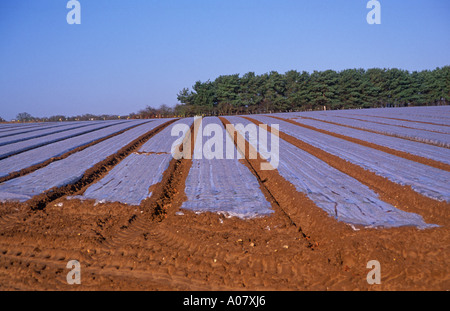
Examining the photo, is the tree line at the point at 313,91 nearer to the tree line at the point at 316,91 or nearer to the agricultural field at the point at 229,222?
the tree line at the point at 316,91

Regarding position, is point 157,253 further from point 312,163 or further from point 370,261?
point 312,163

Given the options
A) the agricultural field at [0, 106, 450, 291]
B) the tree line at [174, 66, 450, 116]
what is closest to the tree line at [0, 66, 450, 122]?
the tree line at [174, 66, 450, 116]

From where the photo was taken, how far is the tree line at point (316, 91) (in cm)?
4344

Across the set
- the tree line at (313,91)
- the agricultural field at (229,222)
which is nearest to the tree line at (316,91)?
the tree line at (313,91)

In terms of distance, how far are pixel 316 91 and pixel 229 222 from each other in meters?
44.6

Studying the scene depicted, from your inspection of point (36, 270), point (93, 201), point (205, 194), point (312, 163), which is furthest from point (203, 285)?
point (312, 163)

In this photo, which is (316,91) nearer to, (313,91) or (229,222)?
(313,91)

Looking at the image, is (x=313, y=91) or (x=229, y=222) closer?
(x=229, y=222)

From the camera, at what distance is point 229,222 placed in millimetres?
3867

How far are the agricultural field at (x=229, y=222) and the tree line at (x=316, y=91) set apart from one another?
33.9m

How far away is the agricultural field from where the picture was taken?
279 centimetres

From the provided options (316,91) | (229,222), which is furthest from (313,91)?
(229,222)

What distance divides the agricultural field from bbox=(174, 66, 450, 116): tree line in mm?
33927

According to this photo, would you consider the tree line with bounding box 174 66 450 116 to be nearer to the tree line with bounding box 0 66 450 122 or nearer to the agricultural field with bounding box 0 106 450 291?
the tree line with bounding box 0 66 450 122
